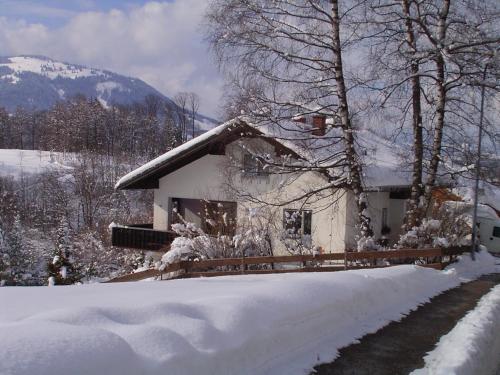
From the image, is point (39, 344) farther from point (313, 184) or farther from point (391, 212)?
point (391, 212)

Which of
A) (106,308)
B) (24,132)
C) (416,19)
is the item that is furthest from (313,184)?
(24,132)

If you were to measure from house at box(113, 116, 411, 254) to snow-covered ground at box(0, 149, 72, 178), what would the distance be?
57.0m

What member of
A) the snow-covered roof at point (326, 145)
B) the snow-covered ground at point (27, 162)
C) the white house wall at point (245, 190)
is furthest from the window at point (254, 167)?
the snow-covered ground at point (27, 162)

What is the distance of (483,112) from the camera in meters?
16.2

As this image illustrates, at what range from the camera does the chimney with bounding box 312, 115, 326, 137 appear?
16188 mm

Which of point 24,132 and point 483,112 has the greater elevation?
point 24,132

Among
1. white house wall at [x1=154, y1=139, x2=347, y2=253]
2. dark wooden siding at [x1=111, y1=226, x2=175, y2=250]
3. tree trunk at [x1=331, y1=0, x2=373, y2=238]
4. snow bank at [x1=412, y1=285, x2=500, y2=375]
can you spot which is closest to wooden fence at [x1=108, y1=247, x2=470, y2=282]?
tree trunk at [x1=331, y1=0, x2=373, y2=238]

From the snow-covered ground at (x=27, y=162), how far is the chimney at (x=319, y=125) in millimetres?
66252

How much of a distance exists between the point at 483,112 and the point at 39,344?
1536 cm

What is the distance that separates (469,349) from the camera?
257 inches

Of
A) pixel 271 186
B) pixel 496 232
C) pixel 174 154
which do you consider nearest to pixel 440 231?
pixel 271 186

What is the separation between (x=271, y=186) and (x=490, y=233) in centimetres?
1893

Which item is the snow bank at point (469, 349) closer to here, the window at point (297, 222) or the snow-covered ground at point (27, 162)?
the window at point (297, 222)

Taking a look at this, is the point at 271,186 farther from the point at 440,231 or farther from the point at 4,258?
the point at 4,258
